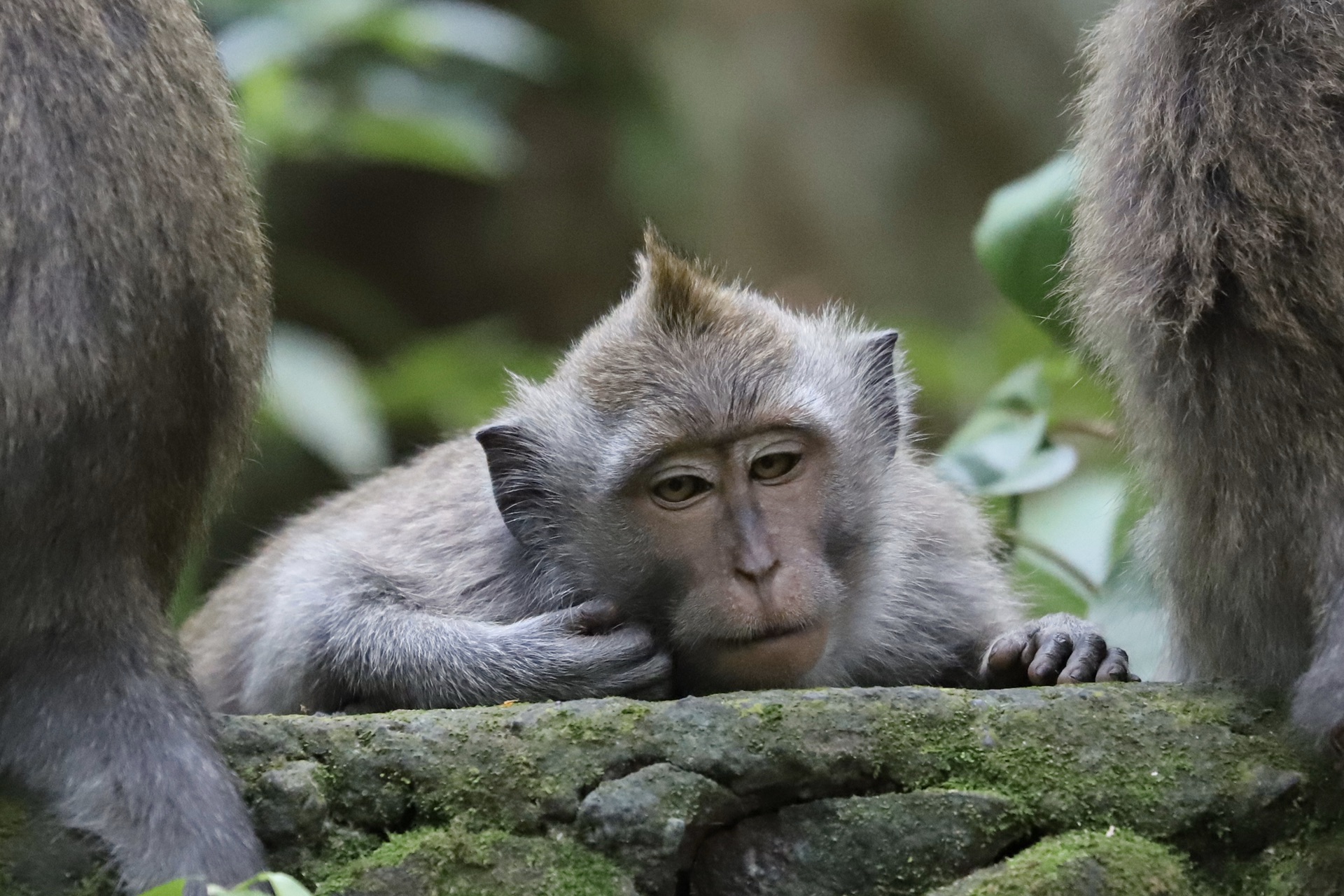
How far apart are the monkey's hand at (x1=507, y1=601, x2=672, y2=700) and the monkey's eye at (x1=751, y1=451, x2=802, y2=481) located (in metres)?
0.51

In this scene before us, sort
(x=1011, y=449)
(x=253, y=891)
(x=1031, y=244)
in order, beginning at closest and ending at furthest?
1. (x=253, y=891)
2. (x=1031, y=244)
3. (x=1011, y=449)

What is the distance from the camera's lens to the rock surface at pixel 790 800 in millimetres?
3420

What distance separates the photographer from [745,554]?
168 inches

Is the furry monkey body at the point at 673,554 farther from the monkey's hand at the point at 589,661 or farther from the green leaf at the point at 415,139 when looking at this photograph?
the green leaf at the point at 415,139

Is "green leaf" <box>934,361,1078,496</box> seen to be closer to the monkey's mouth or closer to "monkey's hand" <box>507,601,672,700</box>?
the monkey's mouth

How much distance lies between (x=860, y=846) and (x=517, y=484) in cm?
172

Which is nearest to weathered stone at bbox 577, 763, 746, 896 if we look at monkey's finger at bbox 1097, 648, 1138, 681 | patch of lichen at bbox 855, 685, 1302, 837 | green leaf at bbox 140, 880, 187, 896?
patch of lichen at bbox 855, 685, 1302, 837

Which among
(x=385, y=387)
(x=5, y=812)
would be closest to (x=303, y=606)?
(x=5, y=812)

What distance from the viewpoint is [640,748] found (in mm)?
3541

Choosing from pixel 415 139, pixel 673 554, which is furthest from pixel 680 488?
pixel 415 139

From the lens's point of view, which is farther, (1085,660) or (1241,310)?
(1085,660)

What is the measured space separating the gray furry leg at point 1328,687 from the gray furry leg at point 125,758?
2.07 m

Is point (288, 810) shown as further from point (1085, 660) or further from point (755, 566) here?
point (1085, 660)

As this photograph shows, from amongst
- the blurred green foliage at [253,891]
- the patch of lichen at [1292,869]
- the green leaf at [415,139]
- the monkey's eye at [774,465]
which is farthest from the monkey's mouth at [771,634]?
the green leaf at [415,139]
